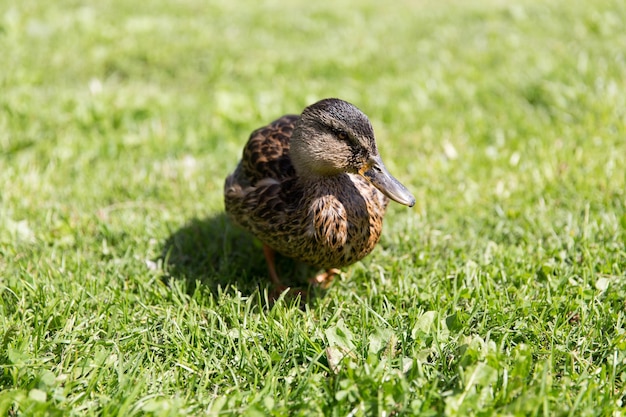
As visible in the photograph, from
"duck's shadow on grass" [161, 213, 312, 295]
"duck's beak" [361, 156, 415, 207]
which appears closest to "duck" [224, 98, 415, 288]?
"duck's beak" [361, 156, 415, 207]

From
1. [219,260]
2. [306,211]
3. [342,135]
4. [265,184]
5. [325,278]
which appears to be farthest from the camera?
[219,260]

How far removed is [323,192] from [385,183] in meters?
0.31

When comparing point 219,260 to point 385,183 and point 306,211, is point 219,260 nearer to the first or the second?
point 306,211

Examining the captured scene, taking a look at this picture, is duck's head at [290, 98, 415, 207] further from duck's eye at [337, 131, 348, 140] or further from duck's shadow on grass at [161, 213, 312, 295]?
duck's shadow on grass at [161, 213, 312, 295]

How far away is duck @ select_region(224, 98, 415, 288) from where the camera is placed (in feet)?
8.96

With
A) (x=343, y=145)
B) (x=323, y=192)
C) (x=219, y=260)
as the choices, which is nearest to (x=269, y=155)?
(x=323, y=192)

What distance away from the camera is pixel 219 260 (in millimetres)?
3342

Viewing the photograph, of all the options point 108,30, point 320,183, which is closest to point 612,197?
point 320,183

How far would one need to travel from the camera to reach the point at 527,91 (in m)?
5.16

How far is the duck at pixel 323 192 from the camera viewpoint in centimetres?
273

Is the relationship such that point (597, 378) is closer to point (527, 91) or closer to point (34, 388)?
point (34, 388)

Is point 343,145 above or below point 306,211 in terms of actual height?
above

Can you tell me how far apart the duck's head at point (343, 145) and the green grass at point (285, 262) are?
1.73 feet

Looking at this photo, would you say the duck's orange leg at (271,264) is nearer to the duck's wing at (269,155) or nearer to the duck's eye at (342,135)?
the duck's wing at (269,155)
